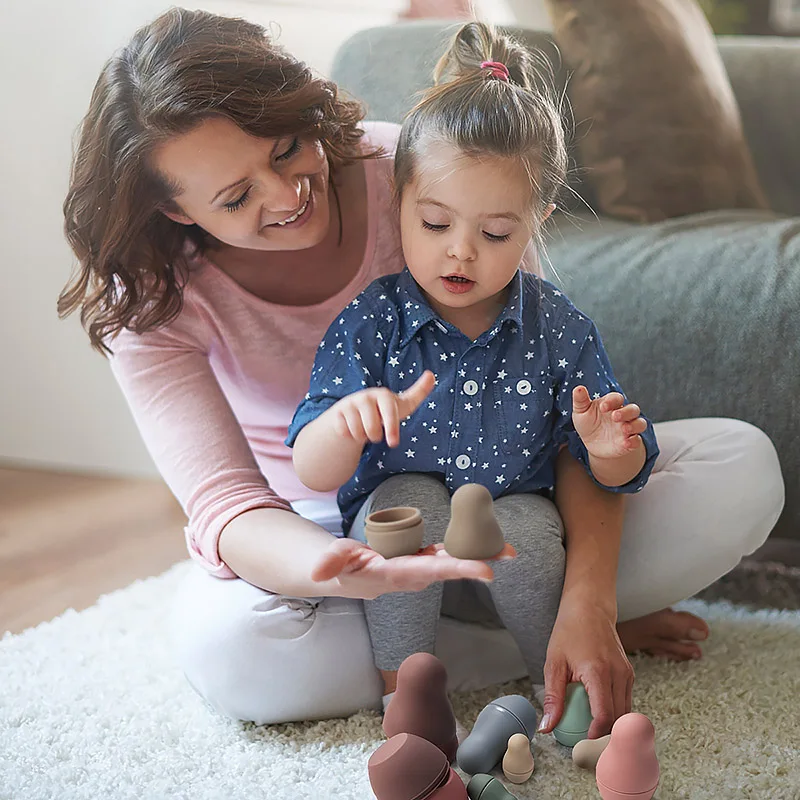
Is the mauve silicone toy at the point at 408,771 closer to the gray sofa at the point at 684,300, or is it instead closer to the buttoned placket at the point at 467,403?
the buttoned placket at the point at 467,403

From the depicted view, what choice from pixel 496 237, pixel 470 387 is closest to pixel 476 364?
pixel 470 387

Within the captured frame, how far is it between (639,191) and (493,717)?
74cm

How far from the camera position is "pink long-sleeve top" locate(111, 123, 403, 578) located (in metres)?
0.96

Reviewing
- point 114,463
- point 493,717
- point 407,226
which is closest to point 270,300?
point 407,226

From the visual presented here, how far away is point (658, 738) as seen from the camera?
0.91m

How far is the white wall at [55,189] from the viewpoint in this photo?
0.95 m

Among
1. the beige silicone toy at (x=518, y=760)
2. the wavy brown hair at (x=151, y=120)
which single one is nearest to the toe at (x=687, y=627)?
the beige silicone toy at (x=518, y=760)

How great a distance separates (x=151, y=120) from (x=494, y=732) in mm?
580

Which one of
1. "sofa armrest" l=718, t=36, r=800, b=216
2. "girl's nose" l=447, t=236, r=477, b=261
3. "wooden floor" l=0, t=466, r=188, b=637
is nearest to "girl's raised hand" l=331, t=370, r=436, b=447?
"girl's nose" l=447, t=236, r=477, b=261

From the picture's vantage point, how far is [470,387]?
0.87 metres

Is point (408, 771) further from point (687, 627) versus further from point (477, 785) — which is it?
point (687, 627)

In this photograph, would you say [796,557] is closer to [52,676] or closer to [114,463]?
[52,676]

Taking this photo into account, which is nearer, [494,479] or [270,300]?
[494,479]

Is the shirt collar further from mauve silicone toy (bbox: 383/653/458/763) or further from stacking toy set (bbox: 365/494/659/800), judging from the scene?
mauve silicone toy (bbox: 383/653/458/763)
